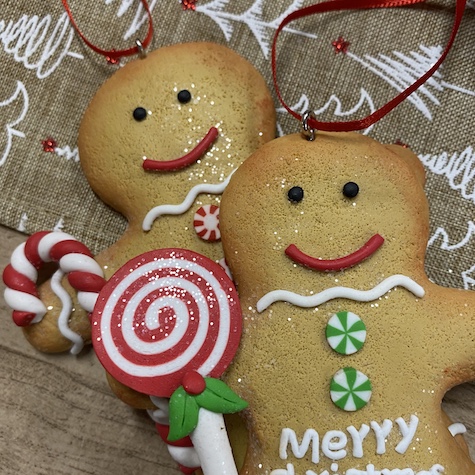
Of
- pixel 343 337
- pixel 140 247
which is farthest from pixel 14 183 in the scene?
pixel 343 337

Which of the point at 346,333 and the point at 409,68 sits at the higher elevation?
the point at 409,68

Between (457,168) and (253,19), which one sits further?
(253,19)

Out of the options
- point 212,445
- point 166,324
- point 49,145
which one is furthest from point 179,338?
point 49,145

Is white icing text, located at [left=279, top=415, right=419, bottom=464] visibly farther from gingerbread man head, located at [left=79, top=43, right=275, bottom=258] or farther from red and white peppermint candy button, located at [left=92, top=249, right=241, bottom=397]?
gingerbread man head, located at [left=79, top=43, right=275, bottom=258]

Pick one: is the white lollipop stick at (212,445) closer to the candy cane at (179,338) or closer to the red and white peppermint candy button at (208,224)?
the candy cane at (179,338)

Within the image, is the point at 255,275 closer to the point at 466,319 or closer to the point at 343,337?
the point at 343,337

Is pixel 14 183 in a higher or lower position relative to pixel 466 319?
lower

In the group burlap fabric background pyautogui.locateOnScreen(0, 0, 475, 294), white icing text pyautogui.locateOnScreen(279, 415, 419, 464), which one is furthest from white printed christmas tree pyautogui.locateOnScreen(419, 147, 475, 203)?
white icing text pyautogui.locateOnScreen(279, 415, 419, 464)

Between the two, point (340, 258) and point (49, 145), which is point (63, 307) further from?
point (340, 258)
